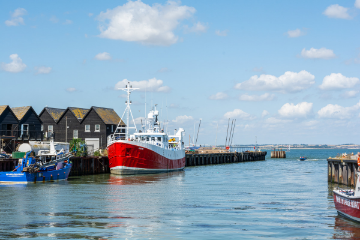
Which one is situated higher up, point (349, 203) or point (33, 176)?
point (33, 176)

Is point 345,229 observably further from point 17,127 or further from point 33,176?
point 17,127

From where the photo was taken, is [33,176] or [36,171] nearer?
[33,176]

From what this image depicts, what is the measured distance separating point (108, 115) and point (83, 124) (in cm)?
467

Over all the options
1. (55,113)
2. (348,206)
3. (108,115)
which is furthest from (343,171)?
(55,113)

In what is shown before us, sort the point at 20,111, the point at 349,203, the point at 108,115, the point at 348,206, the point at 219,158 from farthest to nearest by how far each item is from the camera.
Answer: the point at 219,158, the point at 108,115, the point at 20,111, the point at 348,206, the point at 349,203

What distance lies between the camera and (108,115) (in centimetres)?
7862

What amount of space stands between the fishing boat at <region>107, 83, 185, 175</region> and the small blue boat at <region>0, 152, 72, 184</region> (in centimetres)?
660

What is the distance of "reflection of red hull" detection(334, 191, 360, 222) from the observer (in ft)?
66.2

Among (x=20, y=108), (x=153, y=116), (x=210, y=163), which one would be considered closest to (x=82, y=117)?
(x=20, y=108)

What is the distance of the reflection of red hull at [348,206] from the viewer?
66.2 feet

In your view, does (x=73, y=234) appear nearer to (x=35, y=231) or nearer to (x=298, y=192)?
(x=35, y=231)

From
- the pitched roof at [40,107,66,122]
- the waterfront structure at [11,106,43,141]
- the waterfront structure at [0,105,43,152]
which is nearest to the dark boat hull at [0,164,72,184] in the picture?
the waterfront structure at [0,105,43,152]

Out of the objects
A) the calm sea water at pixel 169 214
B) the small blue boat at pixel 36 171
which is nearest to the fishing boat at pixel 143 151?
the small blue boat at pixel 36 171

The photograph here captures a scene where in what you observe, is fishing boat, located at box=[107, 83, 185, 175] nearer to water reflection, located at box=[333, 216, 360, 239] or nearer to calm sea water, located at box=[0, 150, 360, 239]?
calm sea water, located at box=[0, 150, 360, 239]
